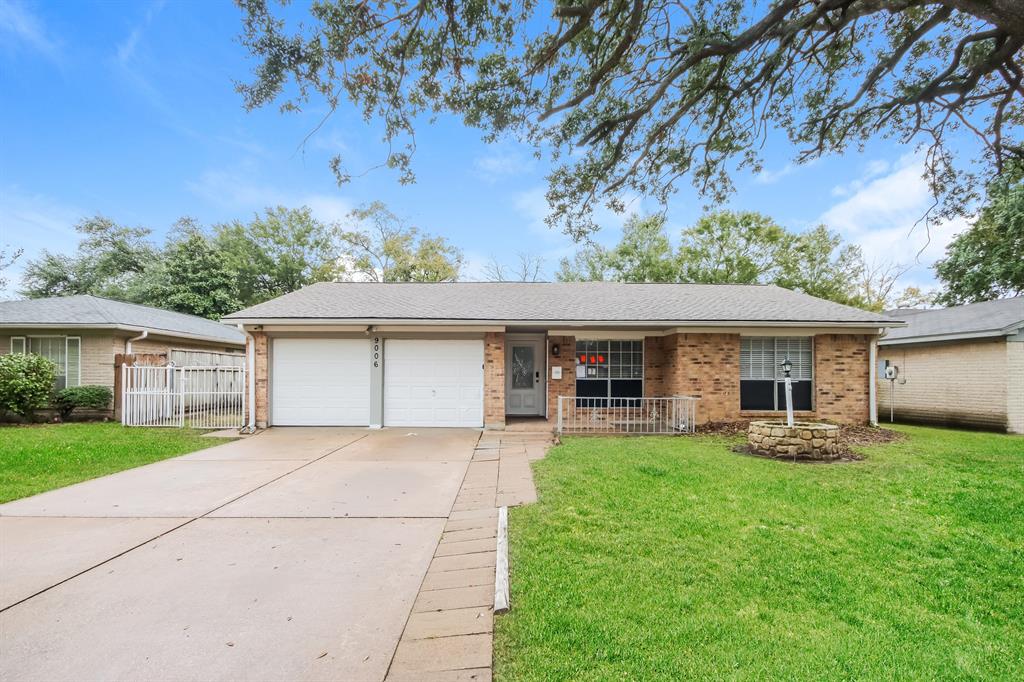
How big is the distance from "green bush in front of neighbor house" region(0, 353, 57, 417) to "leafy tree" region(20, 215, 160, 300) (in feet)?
65.4

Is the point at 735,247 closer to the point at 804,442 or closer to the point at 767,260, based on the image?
the point at 767,260

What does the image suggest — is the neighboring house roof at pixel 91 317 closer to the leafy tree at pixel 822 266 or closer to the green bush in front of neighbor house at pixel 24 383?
the green bush in front of neighbor house at pixel 24 383

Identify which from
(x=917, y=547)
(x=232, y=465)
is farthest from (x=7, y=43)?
(x=917, y=547)

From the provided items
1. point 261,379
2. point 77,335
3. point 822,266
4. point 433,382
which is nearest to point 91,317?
point 77,335

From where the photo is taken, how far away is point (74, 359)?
41.3 ft

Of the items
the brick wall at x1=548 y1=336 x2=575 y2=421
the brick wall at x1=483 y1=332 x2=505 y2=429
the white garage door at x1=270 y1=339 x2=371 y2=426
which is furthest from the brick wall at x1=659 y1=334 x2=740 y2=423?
the white garage door at x1=270 y1=339 x2=371 y2=426

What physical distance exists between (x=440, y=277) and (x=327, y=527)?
2483 cm

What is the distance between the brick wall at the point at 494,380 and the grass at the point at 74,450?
587 centimetres

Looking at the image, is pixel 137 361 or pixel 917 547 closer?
pixel 917 547

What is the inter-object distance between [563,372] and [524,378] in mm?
1232

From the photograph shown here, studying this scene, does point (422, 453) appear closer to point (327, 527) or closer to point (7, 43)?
point (327, 527)

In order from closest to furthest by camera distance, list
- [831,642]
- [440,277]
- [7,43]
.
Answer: [831,642], [7,43], [440,277]

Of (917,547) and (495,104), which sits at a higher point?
(495,104)

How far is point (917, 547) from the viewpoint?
A: 3.96 metres
